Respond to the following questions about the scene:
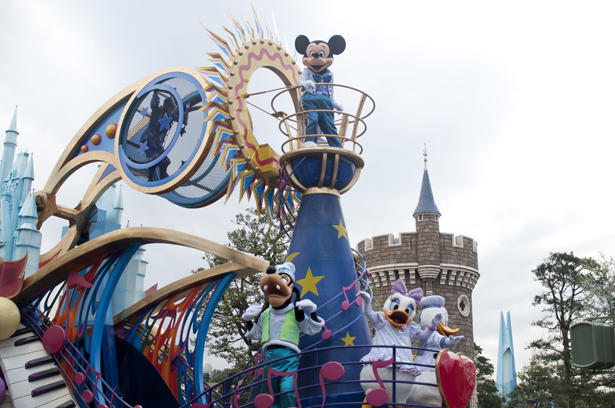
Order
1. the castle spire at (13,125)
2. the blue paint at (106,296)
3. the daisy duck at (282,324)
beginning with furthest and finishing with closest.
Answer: the castle spire at (13,125) → the blue paint at (106,296) → the daisy duck at (282,324)

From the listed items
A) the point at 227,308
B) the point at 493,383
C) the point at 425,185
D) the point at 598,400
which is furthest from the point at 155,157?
the point at 493,383

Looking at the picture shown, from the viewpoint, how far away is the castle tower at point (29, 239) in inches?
334

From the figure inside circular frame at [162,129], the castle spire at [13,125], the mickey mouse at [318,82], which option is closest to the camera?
the mickey mouse at [318,82]

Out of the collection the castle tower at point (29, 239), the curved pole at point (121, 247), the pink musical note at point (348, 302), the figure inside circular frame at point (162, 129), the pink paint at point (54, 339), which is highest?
the figure inside circular frame at point (162, 129)

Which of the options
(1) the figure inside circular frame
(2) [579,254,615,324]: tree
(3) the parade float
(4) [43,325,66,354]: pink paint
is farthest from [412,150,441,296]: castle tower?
(4) [43,325,66,354]: pink paint

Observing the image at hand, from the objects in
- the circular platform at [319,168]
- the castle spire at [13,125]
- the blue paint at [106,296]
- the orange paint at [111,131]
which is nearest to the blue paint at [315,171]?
the circular platform at [319,168]

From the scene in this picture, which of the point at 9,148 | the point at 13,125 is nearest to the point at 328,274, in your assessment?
the point at 9,148

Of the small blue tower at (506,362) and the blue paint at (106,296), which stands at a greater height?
the small blue tower at (506,362)

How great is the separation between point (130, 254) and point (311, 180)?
2683 mm

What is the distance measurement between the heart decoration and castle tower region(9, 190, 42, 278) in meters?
6.24

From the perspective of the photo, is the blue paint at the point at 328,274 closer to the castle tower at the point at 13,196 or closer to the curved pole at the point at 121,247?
the curved pole at the point at 121,247

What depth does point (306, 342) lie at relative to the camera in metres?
7.06

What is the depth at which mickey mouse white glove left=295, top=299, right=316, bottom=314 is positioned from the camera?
6367 millimetres

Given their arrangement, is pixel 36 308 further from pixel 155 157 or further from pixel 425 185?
A: pixel 425 185
